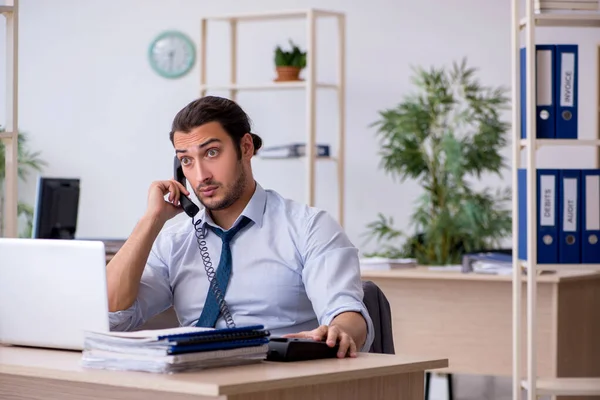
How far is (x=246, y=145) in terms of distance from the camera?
2729mm

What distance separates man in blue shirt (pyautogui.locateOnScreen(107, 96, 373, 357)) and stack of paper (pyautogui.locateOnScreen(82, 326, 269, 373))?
22.1 inches

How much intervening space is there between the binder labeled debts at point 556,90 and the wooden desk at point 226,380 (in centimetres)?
165

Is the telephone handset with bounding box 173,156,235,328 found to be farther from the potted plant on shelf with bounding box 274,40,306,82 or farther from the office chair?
the potted plant on shelf with bounding box 274,40,306,82

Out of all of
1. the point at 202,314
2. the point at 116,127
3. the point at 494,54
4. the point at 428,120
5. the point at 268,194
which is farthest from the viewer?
the point at 116,127

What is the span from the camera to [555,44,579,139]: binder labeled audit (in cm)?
352

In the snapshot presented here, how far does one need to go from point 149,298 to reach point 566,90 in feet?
5.54

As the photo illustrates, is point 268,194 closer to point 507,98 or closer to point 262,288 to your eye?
point 262,288

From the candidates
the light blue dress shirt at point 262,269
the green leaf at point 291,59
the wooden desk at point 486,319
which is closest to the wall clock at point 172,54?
the green leaf at point 291,59

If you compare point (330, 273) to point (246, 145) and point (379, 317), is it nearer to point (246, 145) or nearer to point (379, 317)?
point (379, 317)

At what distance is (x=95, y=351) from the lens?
1.91 meters

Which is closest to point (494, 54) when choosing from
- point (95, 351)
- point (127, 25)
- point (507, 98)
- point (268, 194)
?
point (507, 98)

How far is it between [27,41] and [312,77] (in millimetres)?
2916

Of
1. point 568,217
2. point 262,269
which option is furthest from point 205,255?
point 568,217

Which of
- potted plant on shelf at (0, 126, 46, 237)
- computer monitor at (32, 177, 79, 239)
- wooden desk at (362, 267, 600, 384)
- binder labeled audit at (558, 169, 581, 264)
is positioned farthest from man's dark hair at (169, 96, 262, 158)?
potted plant on shelf at (0, 126, 46, 237)
